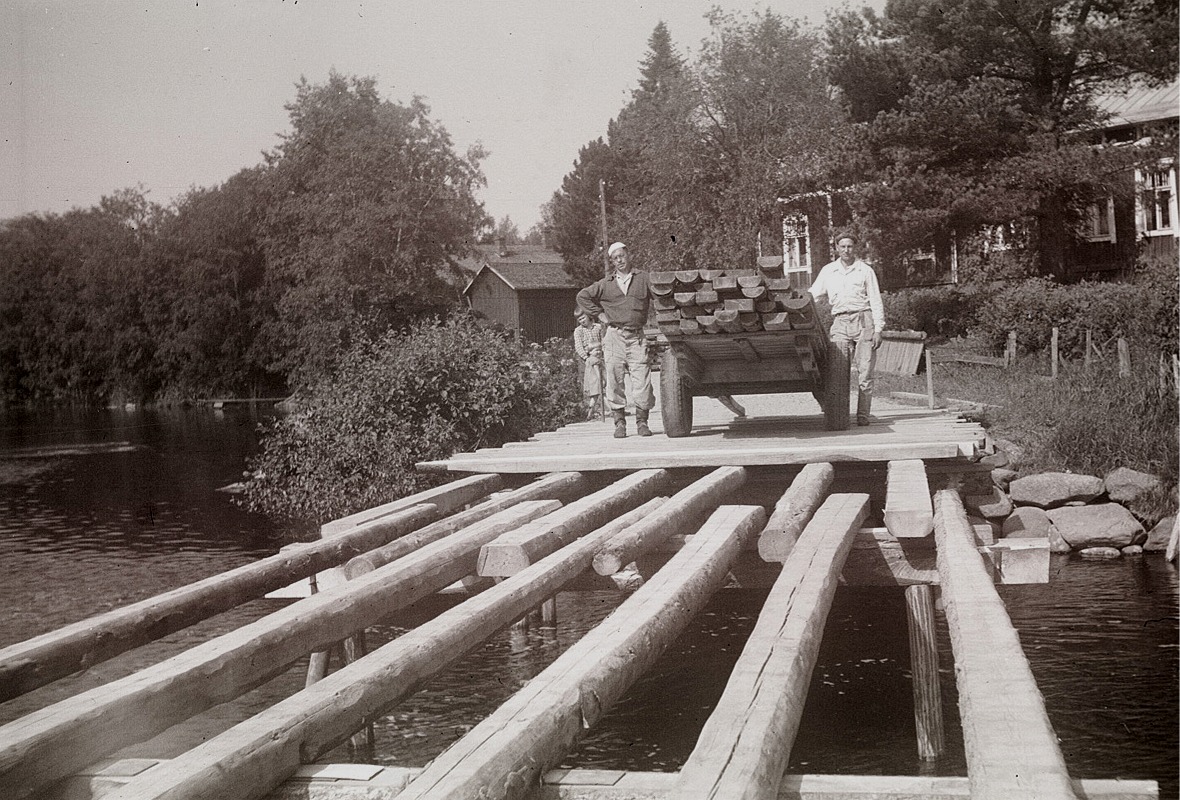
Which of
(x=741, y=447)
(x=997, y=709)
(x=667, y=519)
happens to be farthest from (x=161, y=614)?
(x=741, y=447)

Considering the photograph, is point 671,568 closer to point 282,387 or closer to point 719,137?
point 719,137

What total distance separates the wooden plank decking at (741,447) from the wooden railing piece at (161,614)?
2.03 m

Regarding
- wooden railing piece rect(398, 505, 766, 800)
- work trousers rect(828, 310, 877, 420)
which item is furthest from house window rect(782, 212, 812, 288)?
wooden railing piece rect(398, 505, 766, 800)

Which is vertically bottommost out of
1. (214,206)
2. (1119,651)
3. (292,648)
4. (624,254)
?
(1119,651)

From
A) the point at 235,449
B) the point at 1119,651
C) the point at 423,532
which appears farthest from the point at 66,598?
the point at 235,449

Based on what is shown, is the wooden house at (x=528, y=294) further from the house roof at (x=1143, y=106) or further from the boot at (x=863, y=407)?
the boot at (x=863, y=407)

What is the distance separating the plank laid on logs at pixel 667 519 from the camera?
19.7ft

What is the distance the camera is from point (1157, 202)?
3192cm

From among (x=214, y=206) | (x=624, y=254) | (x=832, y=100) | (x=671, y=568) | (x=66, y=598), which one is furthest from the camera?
(x=214, y=206)

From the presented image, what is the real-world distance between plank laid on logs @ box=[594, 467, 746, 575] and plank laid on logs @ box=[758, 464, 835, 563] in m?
0.49

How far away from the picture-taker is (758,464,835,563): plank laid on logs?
242 inches

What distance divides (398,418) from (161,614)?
1322cm

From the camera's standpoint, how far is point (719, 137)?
4322 cm

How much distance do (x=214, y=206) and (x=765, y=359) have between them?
4269 cm
